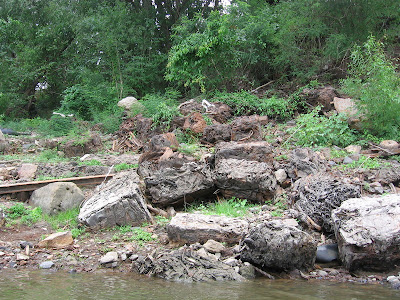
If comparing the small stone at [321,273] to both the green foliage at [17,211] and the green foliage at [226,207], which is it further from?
the green foliage at [17,211]

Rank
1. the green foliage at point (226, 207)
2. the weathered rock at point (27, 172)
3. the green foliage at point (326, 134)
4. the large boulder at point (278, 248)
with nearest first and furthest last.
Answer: the large boulder at point (278, 248), the green foliage at point (226, 207), the weathered rock at point (27, 172), the green foliage at point (326, 134)

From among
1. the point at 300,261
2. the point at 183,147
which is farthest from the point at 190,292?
the point at 183,147

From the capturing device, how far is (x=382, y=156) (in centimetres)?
807

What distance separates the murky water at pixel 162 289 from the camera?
3.65m

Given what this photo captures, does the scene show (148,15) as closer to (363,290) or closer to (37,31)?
(37,31)

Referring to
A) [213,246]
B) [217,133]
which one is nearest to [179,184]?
[213,246]

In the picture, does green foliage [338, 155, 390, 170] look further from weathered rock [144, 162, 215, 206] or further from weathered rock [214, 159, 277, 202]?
weathered rock [144, 162, 215, 206]

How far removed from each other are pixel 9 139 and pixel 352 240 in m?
11.6

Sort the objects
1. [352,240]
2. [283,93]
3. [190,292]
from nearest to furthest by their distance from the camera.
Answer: [190,292] → [352,240] → [283,93]

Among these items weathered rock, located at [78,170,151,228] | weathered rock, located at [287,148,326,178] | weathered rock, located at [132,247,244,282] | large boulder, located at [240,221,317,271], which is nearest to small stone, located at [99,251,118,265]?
weathered rock, located at [132,247,244,282]

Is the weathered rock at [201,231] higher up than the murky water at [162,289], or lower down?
higher up

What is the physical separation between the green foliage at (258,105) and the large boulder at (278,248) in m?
7.70

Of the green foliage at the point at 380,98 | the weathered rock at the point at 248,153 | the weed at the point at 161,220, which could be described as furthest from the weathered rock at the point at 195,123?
the weed at the point at 161,220

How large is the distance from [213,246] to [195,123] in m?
5.68
